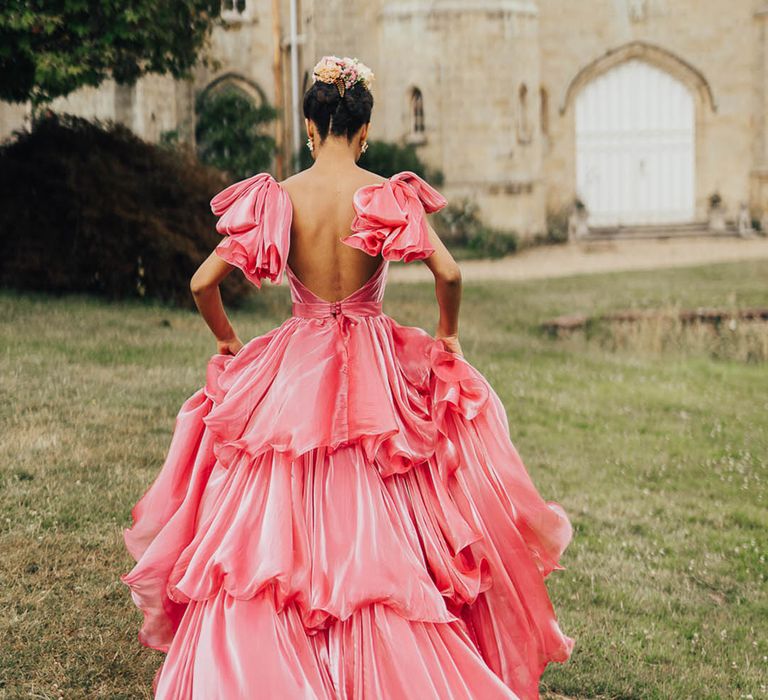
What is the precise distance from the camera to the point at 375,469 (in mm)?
3172

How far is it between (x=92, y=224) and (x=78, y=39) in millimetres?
1822

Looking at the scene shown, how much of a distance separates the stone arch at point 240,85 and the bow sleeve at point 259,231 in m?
20.7

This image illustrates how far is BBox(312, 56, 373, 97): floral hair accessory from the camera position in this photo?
3275mm

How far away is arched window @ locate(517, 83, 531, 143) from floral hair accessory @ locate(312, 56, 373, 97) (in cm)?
2025

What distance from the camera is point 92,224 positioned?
440 inches

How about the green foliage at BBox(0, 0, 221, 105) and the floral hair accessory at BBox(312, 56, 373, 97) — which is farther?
the green foliage at BBox(0, 0, 221, 105)

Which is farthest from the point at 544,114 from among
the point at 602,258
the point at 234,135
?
the point at 234,135

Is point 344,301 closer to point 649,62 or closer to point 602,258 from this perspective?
point 602,258

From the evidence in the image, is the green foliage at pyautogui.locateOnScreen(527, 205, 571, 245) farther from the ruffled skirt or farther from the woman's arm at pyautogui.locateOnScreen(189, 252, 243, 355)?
the ruffled skirt

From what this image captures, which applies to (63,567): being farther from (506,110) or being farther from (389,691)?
(506,110)

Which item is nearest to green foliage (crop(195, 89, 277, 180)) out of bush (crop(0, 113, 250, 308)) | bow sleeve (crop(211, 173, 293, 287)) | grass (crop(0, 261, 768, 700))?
bush (crop(0, 113, 250, 308))

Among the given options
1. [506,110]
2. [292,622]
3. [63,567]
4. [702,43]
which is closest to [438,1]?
[506,110]

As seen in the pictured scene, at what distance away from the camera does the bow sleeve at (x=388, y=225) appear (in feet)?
10.4

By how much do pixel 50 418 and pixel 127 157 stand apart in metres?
5.95
